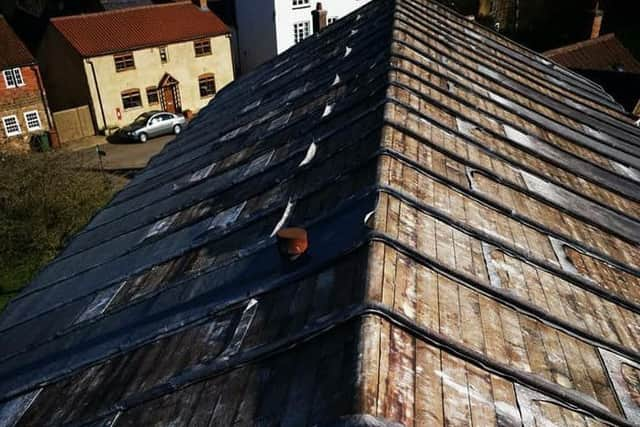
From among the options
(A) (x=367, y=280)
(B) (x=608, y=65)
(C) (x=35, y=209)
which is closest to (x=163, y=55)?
(C) (x=35, y=209)

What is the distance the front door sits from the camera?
39281 mm

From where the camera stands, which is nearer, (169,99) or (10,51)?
(10,51)

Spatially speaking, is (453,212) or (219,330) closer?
(219,330)

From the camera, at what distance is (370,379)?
366 cm

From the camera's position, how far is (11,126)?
114ft

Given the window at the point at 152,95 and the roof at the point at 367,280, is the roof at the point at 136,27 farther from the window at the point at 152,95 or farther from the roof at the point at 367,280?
the roof at the point at 367,280

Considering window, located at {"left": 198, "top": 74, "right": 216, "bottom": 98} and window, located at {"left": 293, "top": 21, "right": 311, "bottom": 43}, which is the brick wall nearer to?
window, located at {"left": 198, "top": 74, "right": 216, "bottom": 98}

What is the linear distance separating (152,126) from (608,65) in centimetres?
2686

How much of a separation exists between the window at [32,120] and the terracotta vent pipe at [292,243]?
35.4 metres

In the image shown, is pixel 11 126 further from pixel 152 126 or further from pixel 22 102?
pixel 152 126

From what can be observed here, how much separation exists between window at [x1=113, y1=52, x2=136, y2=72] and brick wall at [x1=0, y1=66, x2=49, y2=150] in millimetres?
4961

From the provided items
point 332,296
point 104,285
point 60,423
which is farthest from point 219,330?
point 104,285

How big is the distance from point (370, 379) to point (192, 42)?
→ 38890 millimetres

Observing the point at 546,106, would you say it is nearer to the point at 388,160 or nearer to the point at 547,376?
the point at 388,160
